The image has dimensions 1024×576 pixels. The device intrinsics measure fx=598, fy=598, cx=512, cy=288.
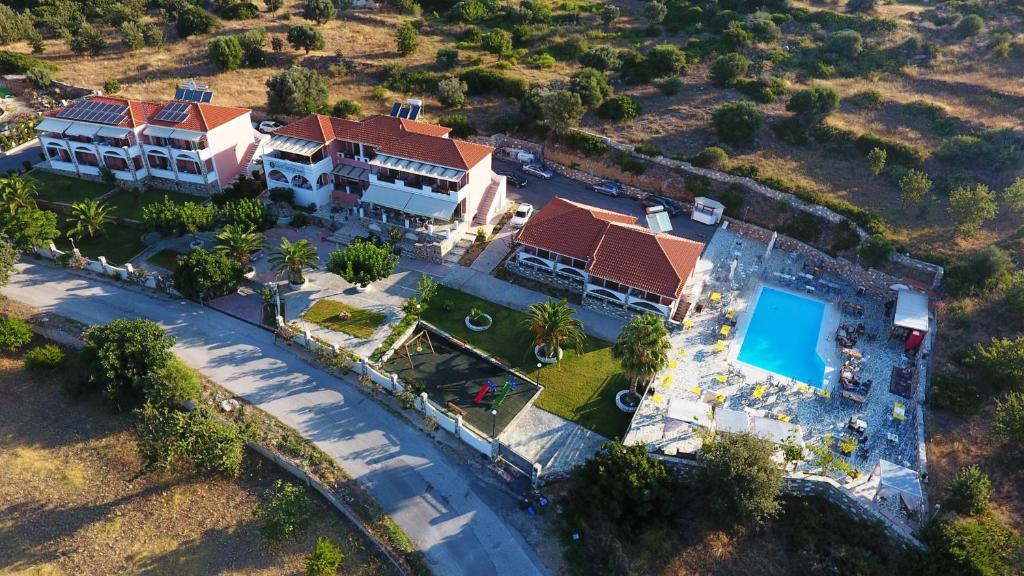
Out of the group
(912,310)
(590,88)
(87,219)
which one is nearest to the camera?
(912,310)

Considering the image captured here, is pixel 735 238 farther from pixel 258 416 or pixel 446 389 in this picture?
pixel 258 416

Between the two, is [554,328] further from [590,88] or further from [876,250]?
[590,88]

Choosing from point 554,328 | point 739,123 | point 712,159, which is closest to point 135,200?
point 554,328

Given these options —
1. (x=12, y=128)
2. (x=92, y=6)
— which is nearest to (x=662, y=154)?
(x=12, y=128)

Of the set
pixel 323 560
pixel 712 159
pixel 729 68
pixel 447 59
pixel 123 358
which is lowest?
pixel 323 560

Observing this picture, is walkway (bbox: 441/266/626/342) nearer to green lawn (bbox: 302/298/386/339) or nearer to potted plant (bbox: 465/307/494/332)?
potted plant (bbox: 465/307/494/332)

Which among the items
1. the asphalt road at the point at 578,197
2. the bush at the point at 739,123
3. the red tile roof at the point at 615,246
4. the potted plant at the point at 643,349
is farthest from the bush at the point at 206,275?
the bush at the point at 739,123
